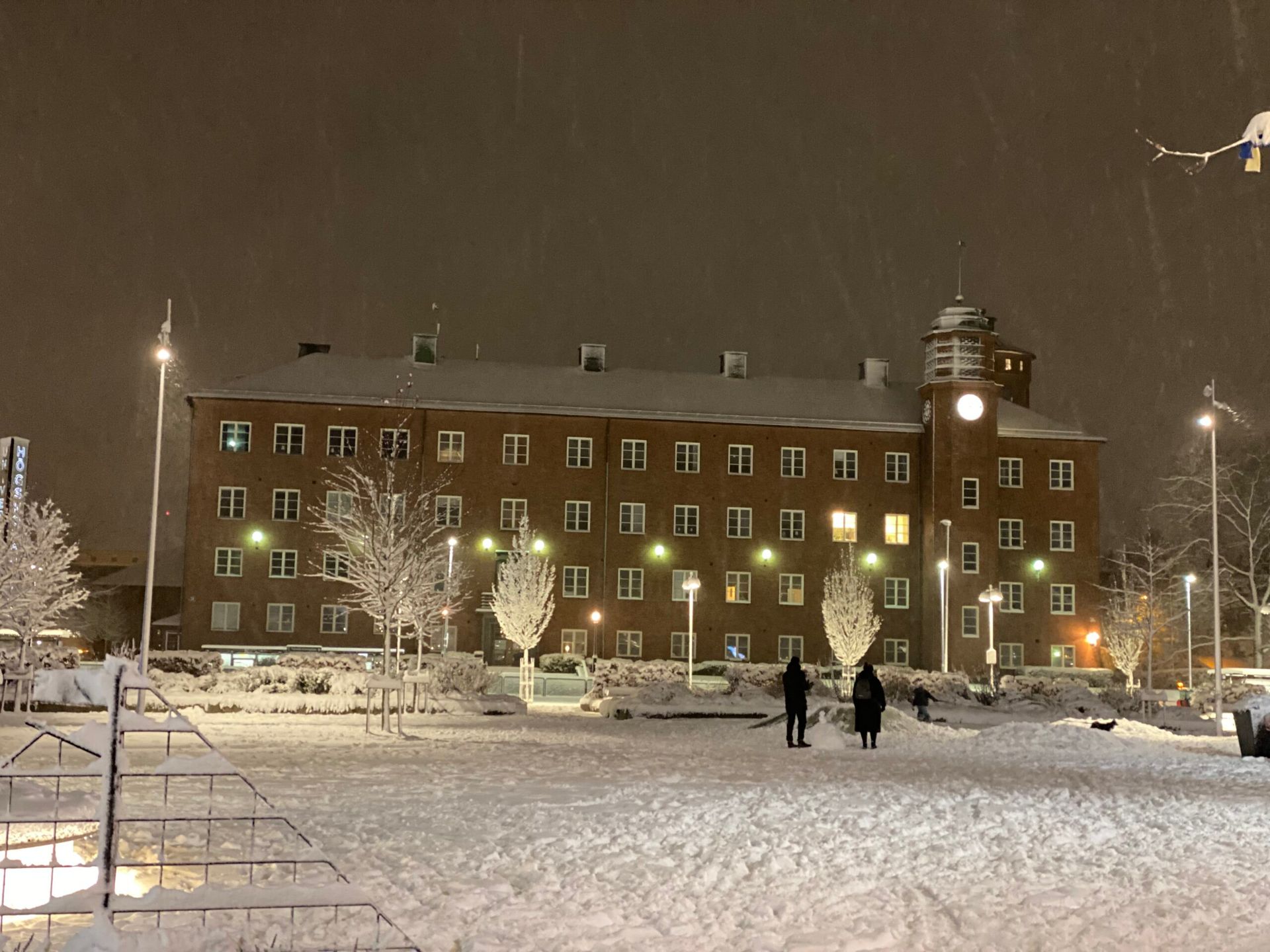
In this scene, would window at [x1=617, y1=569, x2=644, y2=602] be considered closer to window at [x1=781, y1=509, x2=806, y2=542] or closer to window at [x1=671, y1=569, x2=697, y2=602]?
window at [x1=671, y1=569, x2=697, y2=602]

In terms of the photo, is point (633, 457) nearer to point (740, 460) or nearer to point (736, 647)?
point (740, 460)

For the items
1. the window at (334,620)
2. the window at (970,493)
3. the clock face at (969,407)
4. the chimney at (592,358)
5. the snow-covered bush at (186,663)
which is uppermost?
the chimney at (592,358)

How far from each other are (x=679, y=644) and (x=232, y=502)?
63.4ft

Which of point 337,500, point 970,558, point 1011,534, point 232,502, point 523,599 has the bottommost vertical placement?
point 523,599

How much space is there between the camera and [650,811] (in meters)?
12.4

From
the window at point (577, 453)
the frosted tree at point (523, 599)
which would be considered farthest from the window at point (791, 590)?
the frosted tree at point (523, 599)

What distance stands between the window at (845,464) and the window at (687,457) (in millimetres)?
6034

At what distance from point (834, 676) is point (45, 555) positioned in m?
30.7

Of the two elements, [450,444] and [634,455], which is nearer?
[450,444]

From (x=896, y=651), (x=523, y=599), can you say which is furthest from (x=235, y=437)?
(x=896, y=651)

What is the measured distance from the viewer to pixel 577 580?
54.8m

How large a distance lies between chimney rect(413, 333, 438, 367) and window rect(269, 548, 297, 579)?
34.0 feet

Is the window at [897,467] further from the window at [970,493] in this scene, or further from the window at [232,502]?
the window at [232,502]

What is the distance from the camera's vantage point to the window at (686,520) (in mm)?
56000
